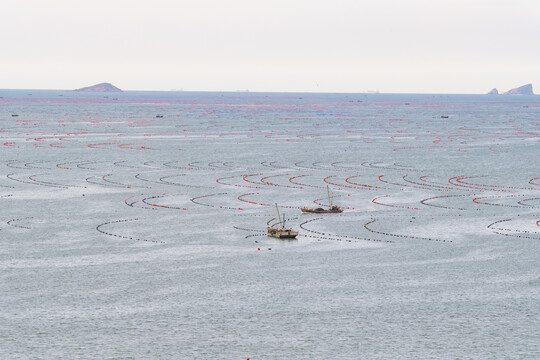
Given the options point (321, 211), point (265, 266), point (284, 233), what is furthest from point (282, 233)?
point (321, 211)

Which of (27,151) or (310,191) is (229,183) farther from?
(27,151)

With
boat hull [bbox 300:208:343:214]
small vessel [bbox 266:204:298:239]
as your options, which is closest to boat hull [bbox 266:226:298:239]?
small vessel [bbox 266:204:298:239]

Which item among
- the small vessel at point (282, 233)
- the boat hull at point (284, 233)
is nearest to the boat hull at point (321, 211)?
the small vessel at point (282, 233)

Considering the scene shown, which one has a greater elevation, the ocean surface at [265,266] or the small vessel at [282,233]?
the small vessel at [282,233]

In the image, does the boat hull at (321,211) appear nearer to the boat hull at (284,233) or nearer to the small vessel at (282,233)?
the small vessel at (282,233)

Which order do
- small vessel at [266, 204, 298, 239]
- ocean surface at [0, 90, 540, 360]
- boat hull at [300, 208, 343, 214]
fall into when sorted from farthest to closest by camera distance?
boat hull at [300, 208, 343, 214], small vessel at [266, 204, 298, 239], ocean surface at [0, 90, 540, 360]

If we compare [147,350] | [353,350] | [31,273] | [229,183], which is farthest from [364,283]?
[229,183]

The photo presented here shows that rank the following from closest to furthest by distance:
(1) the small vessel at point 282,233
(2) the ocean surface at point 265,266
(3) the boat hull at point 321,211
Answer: (2) the ocean surface at point 265,266, (1) the small vessel at point 282,233, (3) the boat hull at point 321,211

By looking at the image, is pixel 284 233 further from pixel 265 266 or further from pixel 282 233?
pixel 265 266

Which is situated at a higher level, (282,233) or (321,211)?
(282,233)

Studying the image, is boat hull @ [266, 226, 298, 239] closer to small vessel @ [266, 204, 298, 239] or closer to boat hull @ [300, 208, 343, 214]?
small vessel @ [266, 204, 298, 239]

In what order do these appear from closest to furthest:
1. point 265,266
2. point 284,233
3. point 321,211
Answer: point 265,266 → point 284,233 → point 321,211
